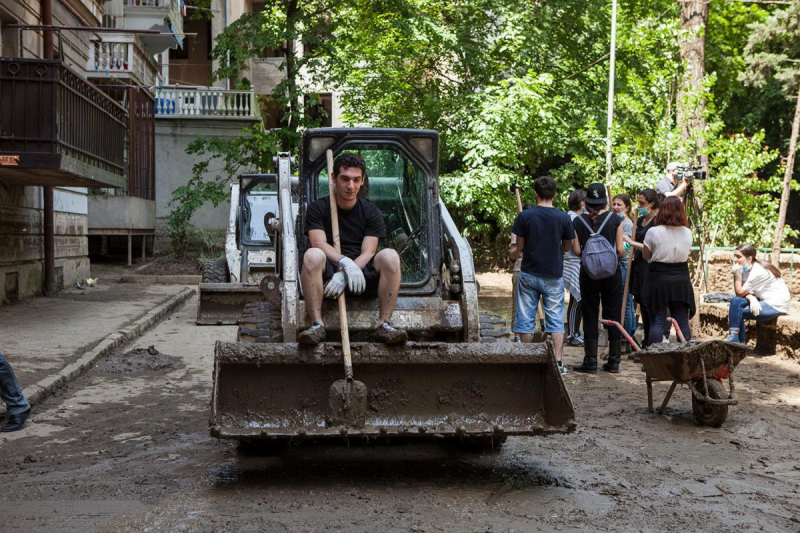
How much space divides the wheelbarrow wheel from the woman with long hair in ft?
13.3

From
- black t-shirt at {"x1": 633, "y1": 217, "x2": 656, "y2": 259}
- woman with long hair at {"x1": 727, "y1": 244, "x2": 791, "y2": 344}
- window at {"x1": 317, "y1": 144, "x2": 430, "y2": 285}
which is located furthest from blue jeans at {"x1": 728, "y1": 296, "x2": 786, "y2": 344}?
window at {"x1": 317, "y1": 144, "x2": 430, "y2": 285}

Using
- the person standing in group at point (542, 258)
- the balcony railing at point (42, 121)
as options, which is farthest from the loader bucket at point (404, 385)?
the balcony railing at point (42, 121)

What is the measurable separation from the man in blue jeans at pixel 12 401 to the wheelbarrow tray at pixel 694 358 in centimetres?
488

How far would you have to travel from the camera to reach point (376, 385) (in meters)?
5.71

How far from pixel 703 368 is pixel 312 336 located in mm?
3164

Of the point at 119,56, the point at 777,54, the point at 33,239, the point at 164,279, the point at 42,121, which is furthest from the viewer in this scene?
the point at 777,54

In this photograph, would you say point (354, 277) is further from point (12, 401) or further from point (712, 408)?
point (712, 408)

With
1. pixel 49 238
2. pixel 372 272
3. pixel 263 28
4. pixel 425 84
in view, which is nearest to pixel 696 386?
pixel 372 272

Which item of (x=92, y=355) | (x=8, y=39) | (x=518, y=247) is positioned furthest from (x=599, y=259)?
(x=8, y=39)

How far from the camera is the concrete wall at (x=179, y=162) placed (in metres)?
29.2

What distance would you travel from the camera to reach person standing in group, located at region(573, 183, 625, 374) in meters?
9.67

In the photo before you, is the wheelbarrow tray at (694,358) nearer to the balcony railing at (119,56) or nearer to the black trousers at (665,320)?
the black trousers at (665,320)

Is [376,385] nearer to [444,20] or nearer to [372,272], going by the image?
[372,272]

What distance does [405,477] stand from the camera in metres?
5.70
